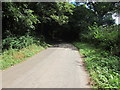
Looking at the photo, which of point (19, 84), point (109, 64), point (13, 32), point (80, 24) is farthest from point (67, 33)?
point (19, 84)

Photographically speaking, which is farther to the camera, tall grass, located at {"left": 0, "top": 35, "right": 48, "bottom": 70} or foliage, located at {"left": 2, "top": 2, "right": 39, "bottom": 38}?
foliage, located at {"left": 2, "top": 2, "right": 39, "bottom": 38}

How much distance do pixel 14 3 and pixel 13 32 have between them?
259 cm

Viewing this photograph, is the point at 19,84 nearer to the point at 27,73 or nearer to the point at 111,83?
the point at 27,73

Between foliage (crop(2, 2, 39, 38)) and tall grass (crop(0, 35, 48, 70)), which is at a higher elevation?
foliage (crop(2, 2, 39, 38))

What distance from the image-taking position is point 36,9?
50.1 ft

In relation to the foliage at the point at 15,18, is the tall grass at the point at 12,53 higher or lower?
lower

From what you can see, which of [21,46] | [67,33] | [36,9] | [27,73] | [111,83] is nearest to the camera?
[111,83]

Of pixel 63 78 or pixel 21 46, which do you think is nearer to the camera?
pixel 63 78

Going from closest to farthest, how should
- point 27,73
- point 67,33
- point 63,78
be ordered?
point 63,78, point 27,73, point 67,33

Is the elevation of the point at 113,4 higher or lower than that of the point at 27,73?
higher

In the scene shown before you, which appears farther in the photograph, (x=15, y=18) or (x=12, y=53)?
(x=15, y=18)

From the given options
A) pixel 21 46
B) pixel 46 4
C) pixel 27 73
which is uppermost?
pixel 46 4

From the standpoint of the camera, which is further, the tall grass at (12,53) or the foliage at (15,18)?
the foliage at (15,18)

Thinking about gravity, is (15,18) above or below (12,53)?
above
